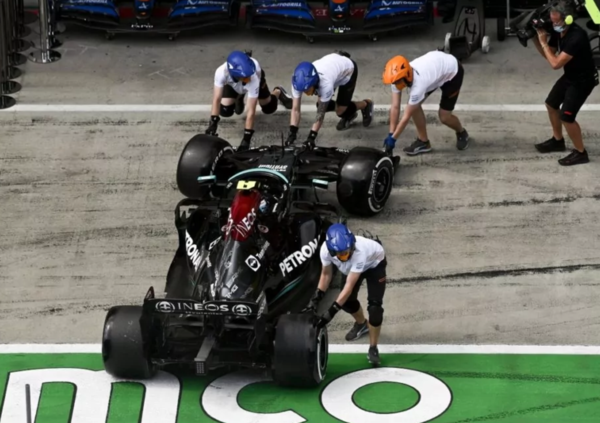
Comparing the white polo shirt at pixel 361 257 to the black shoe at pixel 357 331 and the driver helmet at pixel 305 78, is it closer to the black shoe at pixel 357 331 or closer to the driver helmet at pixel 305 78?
the black shoe at pixel 357 331

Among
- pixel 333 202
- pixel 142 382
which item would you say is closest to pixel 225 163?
pixel 333 202

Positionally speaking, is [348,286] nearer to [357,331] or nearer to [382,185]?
[357,331]

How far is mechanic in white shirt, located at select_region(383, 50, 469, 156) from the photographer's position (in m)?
16.7

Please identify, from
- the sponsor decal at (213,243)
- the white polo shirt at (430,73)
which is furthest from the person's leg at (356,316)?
the white polo shirt at (430,73)

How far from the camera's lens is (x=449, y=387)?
44.8ft

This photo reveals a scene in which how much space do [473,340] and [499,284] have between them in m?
1.10

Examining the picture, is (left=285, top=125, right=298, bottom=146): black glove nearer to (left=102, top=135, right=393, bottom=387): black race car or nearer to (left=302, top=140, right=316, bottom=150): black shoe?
(left=302, top=140, right=316, bottom=150): black shoe

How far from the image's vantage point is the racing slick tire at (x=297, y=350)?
13.2 metres

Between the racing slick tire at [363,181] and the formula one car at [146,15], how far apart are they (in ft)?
17.0

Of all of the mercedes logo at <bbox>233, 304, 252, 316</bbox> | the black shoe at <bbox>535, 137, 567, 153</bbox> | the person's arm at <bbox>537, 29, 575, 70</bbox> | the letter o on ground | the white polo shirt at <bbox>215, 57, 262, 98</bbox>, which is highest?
the person's arm at <bbox>537, 29, 575, 70</bbox>

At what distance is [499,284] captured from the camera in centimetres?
1530

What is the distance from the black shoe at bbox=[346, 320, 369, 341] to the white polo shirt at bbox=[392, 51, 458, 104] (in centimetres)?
348

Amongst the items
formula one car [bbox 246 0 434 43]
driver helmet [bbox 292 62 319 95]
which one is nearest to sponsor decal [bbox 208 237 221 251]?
driver helmet [bbox 292 62 319 95]

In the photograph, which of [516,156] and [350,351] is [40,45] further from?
[350,351]
